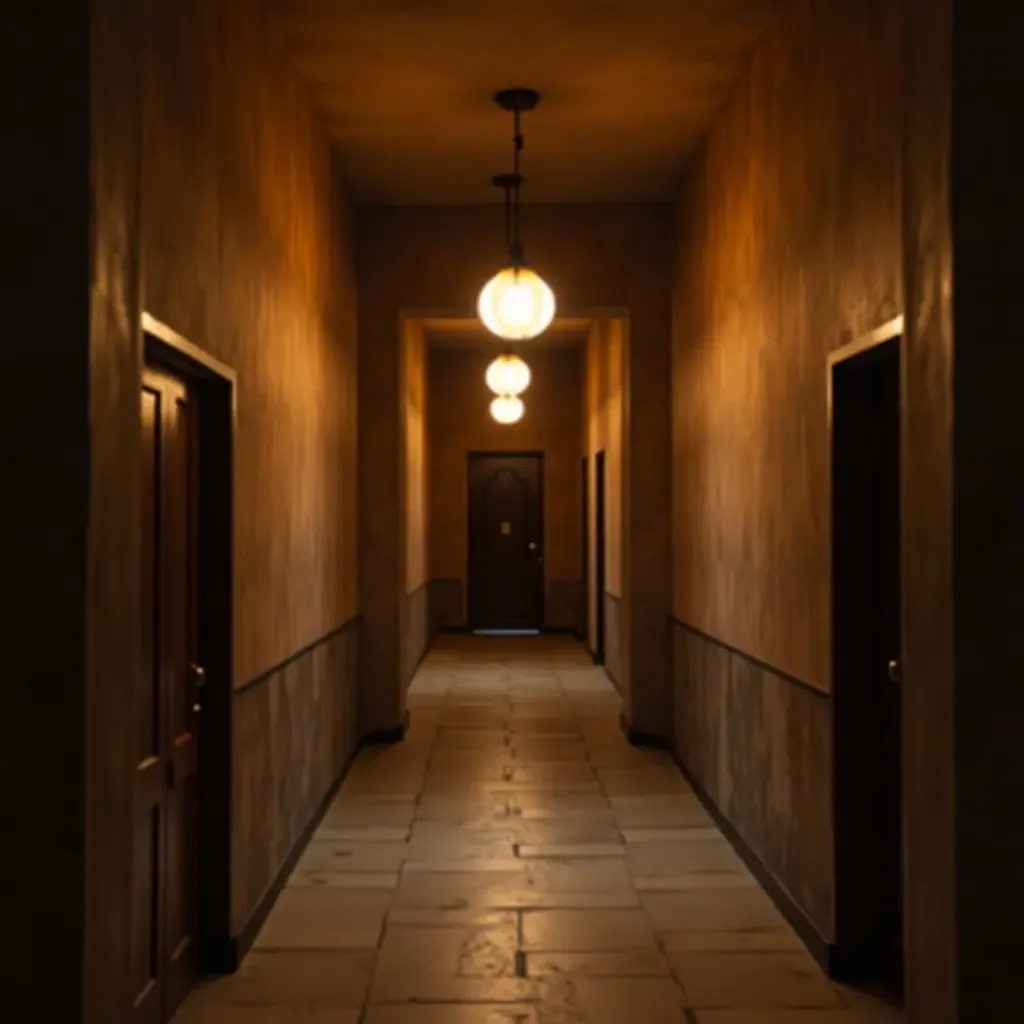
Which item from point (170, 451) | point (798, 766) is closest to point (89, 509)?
point (170, 451)

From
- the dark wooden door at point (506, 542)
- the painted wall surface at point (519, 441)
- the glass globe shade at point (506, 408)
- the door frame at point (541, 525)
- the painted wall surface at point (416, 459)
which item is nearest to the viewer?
the painted wall surface at point (416, 459)

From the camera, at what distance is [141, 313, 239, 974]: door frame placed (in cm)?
413

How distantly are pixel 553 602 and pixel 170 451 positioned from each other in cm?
1193

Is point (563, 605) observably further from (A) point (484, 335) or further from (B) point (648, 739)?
(B) point (648, 739)

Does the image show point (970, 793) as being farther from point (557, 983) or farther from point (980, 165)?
point (557, 983)

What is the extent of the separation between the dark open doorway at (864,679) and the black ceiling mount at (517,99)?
256 cm

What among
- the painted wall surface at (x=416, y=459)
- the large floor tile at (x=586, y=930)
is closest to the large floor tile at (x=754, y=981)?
the large floor tile at (x=586, y=930)

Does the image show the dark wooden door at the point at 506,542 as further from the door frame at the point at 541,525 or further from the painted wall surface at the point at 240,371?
the painted wall surface at the point at 240,371

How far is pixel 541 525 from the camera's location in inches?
608

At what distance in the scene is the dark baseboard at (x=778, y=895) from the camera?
4167 millimetres

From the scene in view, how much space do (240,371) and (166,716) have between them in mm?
1301

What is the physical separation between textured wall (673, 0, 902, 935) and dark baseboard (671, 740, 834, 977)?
55 mm

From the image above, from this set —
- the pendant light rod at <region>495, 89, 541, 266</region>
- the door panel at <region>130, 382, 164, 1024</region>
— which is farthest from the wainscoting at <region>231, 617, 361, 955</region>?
the pendant light rod at <region>495, 89, 541, 266</region>

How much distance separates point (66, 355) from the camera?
7.45 feet
